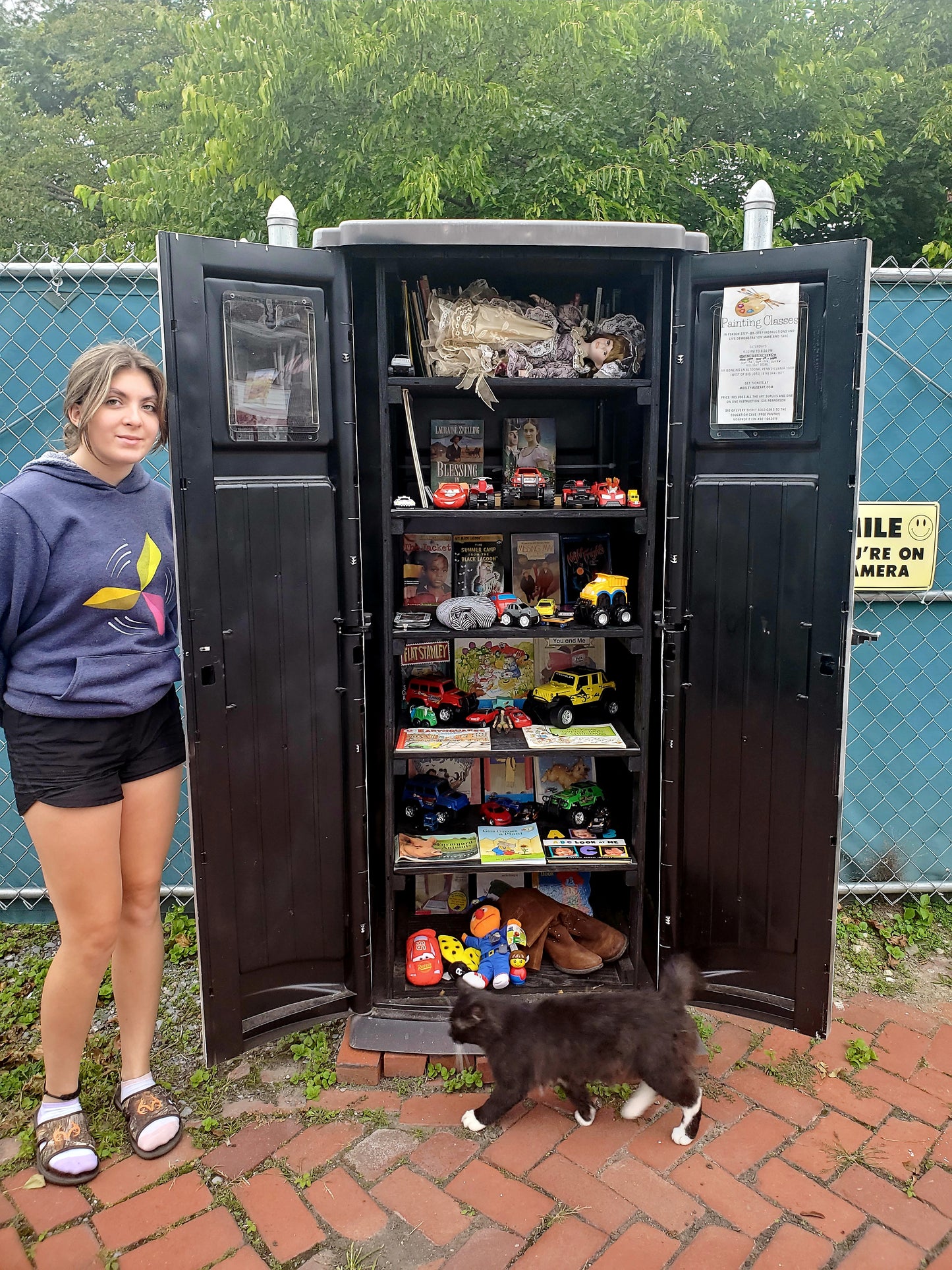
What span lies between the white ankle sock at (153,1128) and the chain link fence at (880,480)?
1184 millimetres

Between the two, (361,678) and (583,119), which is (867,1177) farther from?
(583,119)

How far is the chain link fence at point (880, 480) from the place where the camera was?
3115 mm

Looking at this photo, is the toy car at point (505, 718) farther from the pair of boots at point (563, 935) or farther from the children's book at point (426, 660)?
the pair of boots at point (563, 935)

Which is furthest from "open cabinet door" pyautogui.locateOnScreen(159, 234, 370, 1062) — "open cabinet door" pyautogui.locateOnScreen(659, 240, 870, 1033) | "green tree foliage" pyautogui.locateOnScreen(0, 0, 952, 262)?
"green tree foliage" pyautogui.locateOnScreen(0, 0, 952, 262)

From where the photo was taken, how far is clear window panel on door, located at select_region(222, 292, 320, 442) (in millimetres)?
2336

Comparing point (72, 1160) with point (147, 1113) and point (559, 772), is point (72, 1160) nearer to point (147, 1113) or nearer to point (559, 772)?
point (147, 1113)

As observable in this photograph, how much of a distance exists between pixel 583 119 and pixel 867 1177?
11.7 meters

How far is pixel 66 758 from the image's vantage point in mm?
2113

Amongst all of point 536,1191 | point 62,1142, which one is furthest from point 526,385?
point 62,1142

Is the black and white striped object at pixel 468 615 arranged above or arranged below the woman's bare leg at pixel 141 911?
above

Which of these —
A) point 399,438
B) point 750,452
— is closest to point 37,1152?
point 399,438

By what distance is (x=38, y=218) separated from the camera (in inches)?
685

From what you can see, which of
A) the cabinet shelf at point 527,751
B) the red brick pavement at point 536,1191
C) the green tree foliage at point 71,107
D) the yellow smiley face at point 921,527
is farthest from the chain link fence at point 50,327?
the green tree foliage at point 71,107

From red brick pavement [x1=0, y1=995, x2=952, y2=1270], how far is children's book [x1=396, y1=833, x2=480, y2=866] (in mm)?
652
